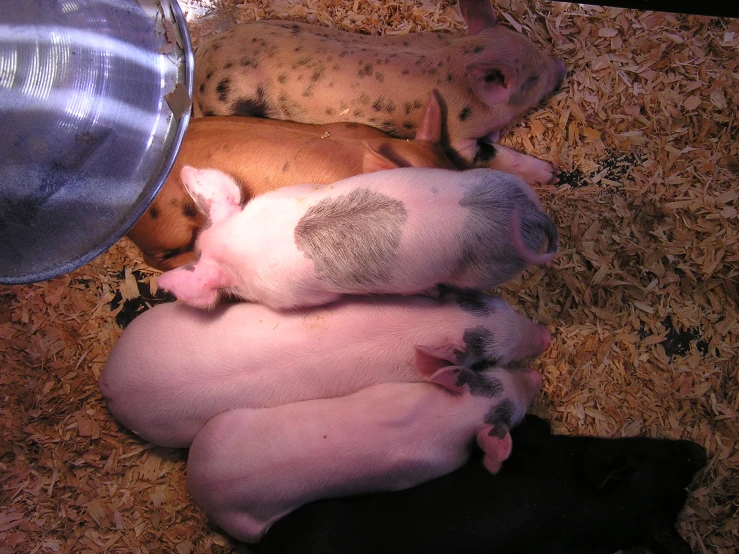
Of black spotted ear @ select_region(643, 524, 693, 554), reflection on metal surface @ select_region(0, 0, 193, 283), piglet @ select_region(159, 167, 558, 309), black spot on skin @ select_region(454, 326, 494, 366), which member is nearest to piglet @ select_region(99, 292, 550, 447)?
black spot on skin @ select_region(454, 326, 494, 366)

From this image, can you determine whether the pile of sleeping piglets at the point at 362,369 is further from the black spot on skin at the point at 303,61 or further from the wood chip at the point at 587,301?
the black spot on skin at the point at 303,61

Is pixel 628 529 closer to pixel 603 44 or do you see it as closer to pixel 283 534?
pixel 283 534

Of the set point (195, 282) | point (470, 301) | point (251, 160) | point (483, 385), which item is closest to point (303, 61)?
point (251, 160)

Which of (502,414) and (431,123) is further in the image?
(431,123)

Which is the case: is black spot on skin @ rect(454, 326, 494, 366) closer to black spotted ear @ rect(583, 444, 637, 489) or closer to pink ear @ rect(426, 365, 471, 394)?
pink ear @ rect(426, 365, 471, 394)

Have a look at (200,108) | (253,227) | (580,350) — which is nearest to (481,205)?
(253,227)

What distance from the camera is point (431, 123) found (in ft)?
8.28

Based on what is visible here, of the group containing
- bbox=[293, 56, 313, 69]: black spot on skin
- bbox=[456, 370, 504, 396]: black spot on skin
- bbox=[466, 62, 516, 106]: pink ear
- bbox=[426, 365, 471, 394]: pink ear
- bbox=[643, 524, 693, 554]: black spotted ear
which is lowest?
bbox=[643, 524, 693, 554]: black spotted ear

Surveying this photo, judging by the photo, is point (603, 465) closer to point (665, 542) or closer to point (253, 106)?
point (665, 542)

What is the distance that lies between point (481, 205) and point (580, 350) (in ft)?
3.34

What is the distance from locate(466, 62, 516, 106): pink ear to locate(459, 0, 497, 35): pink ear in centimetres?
39

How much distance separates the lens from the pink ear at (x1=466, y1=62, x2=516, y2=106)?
254 cm

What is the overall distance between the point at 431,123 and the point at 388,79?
1.14ft

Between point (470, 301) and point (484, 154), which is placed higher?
point (484, 154)
